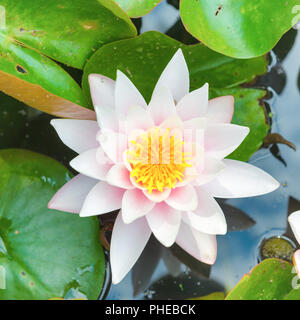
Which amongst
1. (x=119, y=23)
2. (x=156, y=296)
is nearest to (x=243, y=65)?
(x=119, y=23)

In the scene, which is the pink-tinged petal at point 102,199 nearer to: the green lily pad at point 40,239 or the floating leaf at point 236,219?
the green lily pad at point 40,239

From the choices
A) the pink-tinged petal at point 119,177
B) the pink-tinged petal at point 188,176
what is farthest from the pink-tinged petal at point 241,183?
the pink-tinged petal at point 119,177

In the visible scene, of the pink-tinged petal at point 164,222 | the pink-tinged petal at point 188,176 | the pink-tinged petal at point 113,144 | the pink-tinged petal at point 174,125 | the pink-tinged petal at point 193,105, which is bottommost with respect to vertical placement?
the pink-tinged petal at point 164,222

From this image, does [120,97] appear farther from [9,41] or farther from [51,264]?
[51,264]

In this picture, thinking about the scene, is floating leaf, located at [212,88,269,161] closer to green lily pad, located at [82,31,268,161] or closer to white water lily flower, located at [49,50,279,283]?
green lily pad, located at [82,31,268,161]

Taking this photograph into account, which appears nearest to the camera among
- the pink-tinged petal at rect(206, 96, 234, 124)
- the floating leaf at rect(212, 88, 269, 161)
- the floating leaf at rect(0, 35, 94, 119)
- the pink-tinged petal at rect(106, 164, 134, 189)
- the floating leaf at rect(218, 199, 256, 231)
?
the pink-tinged petal at rect(106, 164, 134, 189)

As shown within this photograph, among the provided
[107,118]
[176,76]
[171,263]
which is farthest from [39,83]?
[171,263]

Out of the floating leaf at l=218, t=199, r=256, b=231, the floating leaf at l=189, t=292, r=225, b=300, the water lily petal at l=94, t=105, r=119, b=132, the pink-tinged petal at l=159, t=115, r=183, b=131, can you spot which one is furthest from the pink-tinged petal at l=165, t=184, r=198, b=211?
the floating leaf at l=189, t=292, r=225, b=300
